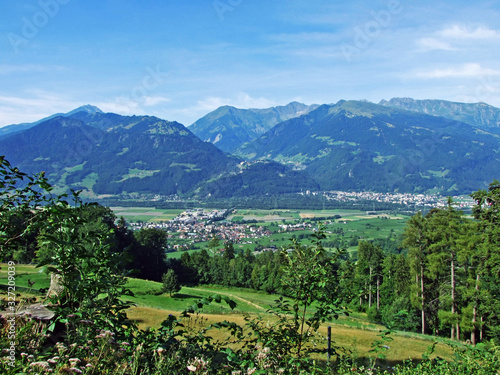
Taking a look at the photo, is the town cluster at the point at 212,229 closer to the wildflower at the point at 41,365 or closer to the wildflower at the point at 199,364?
the wildflower at the point at 199,364

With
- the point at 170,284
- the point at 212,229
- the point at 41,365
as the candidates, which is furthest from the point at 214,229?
the point at 41,365

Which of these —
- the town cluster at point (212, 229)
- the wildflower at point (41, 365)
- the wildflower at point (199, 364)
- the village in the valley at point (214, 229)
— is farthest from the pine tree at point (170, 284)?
the town cluster at point (212, 229)

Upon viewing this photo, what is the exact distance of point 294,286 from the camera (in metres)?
4.69

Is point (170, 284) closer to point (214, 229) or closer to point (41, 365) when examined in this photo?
point (41, 365)

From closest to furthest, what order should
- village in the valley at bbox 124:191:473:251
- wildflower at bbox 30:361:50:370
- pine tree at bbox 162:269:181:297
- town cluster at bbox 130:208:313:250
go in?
wildflower at bbox 30:361:50:370 → pine tree at bbox 162:269:181:297 → village in the valley at bbox 124:191:473:251 → town cluster at bbox 130:208:313:250

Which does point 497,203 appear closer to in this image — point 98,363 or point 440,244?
point 98,363

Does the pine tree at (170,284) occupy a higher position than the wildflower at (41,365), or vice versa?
the wildflower at (41,365)

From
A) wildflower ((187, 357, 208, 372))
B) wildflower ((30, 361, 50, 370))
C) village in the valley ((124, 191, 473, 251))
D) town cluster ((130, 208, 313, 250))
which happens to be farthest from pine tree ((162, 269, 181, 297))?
town cluster ((130, 208, 313, 250))

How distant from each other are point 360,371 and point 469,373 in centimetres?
191

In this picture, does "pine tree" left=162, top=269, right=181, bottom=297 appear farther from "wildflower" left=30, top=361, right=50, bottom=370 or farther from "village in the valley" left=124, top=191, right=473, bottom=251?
"village in the valley" left=124, top=191, right=473, bottom=251

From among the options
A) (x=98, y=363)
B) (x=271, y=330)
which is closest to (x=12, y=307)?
(x=98, y=363)

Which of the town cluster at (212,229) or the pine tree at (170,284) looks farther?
the town cluster at (212,229)

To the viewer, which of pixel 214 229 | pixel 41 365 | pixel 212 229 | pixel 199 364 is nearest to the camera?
pixel 41 365

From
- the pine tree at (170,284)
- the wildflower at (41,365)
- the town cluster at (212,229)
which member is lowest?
the town cluster at (212,229)
